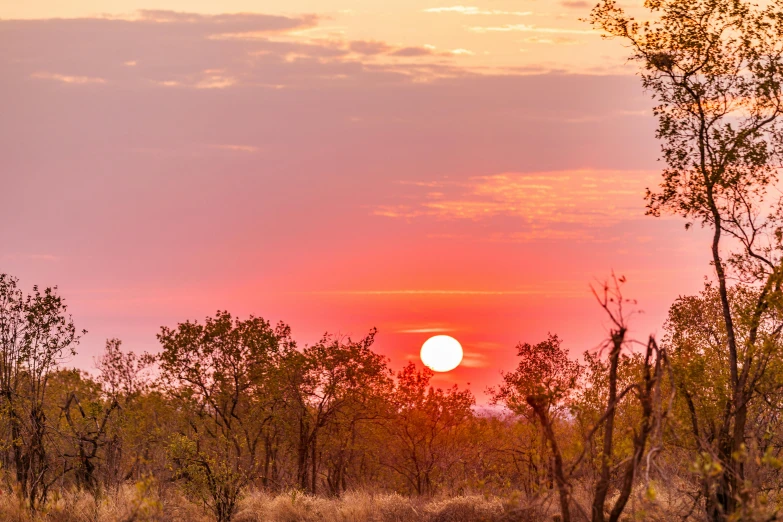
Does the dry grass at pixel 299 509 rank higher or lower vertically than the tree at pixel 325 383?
lower

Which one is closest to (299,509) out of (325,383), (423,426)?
(325,383)

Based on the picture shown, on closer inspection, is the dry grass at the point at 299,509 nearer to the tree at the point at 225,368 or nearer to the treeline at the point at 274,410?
the treeline at the point at 274,410

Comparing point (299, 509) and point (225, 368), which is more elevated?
point (225, 368)

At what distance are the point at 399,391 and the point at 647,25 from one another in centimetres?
3988

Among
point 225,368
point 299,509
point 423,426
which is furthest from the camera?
point 423,426

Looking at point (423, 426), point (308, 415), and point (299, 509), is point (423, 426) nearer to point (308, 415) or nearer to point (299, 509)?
point (308, 415)

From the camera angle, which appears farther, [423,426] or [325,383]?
[423,426]

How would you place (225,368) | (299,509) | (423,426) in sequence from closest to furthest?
(299,509), (225,368), (423,426)

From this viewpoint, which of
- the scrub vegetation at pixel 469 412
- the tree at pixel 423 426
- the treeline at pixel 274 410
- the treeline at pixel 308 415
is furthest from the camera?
the tree at pixel 423 426

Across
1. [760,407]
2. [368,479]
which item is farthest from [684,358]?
[368,479]

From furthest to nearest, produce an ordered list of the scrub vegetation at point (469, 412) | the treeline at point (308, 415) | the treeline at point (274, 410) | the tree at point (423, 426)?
A: the tree at point (423, 426), the treeline at point (274, 410), the treeline at point (308, 415), the scrub vegetation at point (469, 412)

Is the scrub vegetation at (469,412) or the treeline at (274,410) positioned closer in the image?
the scrub vegetation at (469,412)

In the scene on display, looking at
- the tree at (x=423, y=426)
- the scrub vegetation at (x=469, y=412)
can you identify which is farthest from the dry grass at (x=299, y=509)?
the tree at (x=423, y=426)

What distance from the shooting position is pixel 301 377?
51469mm
